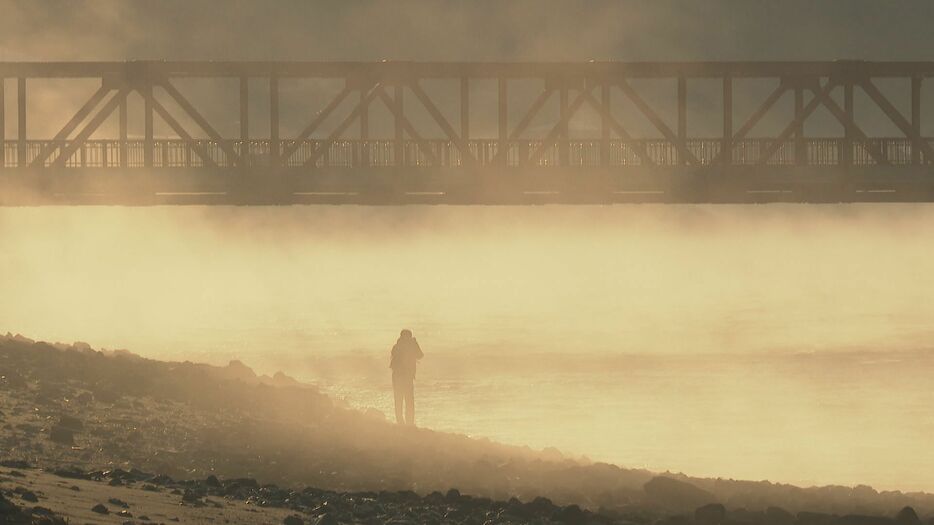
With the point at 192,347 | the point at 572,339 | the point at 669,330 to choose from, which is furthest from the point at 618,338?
the point at 192,347

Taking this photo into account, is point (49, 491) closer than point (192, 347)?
Yes

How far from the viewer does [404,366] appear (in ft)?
180

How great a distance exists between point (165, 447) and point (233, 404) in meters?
5.89

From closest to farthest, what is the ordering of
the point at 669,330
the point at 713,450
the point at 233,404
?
the point at 233,404 → the point at 713,450 → the point at 669,330

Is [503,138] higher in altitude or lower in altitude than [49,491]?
higher

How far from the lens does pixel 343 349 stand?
122438 millimetres

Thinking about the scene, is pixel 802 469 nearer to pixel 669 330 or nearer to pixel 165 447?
pixel 165 447

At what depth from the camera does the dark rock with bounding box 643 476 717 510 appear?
4531 centimetres

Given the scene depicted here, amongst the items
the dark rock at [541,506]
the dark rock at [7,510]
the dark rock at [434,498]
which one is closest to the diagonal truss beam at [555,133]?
the dark rock at [434,498]

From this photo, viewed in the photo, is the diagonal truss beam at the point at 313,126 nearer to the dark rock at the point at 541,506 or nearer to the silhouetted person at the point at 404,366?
the silhouetted person at the point at 404,366

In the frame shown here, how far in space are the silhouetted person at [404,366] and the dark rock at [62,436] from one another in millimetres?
9789

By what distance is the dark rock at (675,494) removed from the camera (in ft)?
149

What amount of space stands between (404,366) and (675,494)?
10970 millimetres

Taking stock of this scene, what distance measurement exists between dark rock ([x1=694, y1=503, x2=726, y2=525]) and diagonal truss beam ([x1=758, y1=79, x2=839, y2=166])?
86.8 feet
